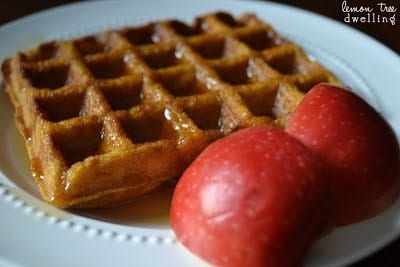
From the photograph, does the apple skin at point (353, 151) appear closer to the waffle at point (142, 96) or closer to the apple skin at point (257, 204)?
the apple skin at point (257, 204)

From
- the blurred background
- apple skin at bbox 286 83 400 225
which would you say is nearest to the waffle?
apple skin at bbox 286 83 400 225

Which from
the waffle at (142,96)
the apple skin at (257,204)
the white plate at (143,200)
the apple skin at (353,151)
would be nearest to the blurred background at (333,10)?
the white plate at (143,200)

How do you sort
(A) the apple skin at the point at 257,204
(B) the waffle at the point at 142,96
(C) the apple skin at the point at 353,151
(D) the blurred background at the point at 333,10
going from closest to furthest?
(A) the apple skin at the point at 257,204
(C) the apple skin at the point at 353,151
(B) the waffle at the point at 142,96
(D) the blurred background at the point at 333,10

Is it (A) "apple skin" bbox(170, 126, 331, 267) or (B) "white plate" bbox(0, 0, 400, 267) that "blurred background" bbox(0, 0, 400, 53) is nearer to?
(B) "white plate" bbox(0, 0, 400, 267)

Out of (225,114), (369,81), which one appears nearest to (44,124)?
(225,114)

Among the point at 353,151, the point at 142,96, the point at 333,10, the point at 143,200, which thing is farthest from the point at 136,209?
the point at 333,10

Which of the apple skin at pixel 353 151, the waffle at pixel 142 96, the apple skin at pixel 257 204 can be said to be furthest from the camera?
the waffle at pixel 142 96
